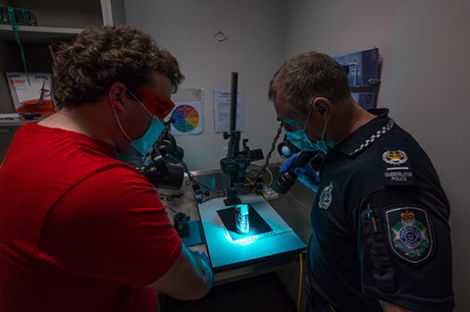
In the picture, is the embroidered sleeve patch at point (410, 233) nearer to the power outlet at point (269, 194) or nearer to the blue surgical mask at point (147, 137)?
the blue surgical mask at point (147, 137)

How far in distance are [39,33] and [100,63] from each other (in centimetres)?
101

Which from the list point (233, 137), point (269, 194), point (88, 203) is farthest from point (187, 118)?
point (88, 203)

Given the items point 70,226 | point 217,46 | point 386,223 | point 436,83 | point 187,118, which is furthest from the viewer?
point 187,118

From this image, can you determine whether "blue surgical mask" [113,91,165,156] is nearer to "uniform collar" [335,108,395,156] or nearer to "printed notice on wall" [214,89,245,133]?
"uniform collar" [335,108,395,156]

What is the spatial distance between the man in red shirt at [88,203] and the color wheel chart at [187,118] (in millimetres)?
1377

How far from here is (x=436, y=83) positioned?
2.83 feet

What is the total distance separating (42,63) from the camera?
54.5 inches

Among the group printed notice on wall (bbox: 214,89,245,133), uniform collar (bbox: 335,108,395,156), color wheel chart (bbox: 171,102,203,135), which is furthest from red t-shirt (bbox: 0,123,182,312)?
printed notice on wall (bbox: 214,89,245,133)

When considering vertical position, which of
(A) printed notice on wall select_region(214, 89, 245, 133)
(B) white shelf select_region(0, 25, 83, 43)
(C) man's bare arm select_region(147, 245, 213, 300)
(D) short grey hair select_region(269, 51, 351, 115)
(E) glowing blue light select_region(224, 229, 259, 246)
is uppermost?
(B) white shelf select_region(0, 25, 83, 43)

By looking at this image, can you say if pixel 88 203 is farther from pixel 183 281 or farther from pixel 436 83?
pixel 436 83

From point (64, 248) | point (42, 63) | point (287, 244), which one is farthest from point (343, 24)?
point (42, 63)

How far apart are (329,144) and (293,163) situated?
1.28 ft

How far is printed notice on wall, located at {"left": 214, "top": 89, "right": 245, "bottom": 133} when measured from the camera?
206cm

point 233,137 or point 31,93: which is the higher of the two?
point 31,93
